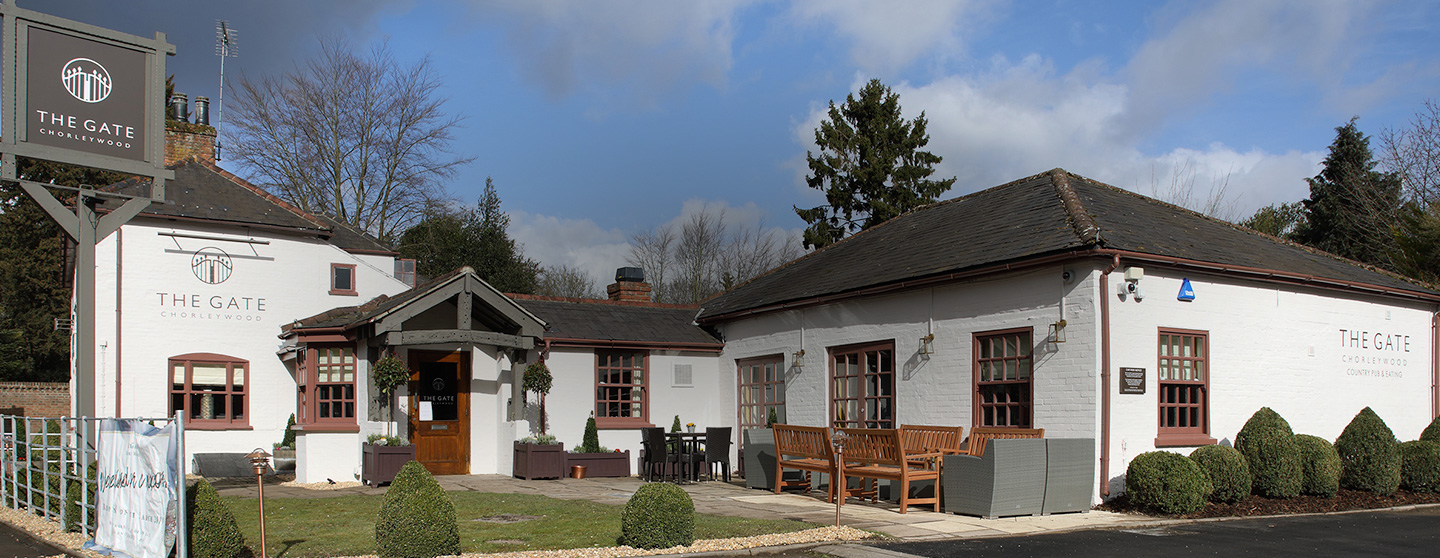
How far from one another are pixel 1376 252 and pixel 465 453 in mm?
25668

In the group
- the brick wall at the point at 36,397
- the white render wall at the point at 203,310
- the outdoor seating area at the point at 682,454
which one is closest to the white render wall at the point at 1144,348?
the outdoor seating area at the point at 682,454

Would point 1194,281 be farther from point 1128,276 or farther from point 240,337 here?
point 240,337

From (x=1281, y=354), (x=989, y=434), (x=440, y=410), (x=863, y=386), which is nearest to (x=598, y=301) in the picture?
(x=440, y=410)

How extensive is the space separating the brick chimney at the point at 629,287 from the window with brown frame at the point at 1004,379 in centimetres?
974

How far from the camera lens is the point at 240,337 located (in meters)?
18.6

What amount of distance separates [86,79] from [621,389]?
10.8m

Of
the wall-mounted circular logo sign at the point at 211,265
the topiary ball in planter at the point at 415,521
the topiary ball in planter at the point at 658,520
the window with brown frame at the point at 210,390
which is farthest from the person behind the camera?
the wall-mounted circular logo sign at the point at 211,265

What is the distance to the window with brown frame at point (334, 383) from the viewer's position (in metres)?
16.9

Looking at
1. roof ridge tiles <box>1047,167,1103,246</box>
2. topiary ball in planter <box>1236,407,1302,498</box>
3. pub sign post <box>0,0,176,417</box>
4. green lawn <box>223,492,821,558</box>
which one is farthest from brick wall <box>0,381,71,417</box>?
topiary ball in planter <box>1236,407,1302,498</box>

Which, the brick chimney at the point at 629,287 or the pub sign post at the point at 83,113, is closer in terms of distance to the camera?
the pub sign post at the point at 83,113

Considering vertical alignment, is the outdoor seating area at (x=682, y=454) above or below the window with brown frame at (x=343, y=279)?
below

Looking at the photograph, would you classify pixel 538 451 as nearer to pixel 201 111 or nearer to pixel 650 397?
pixel 650 397

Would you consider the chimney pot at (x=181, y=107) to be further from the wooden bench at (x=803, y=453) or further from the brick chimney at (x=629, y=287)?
the wooden bench at (x=803, y=453)

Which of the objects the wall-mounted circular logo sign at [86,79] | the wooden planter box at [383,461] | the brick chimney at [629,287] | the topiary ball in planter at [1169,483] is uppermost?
the wall-mounted circular logo sign at [86,79]
